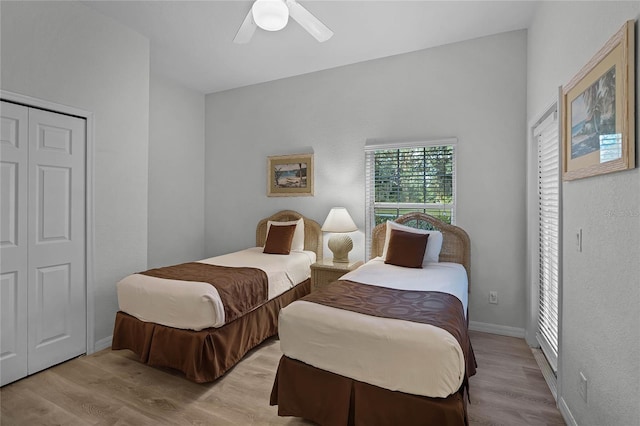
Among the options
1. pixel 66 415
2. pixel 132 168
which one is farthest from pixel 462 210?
pixel 66 415

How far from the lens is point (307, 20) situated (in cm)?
225

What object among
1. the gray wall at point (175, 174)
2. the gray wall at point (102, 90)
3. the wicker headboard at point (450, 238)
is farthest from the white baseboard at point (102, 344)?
the wicker headboard at point (450, 238)

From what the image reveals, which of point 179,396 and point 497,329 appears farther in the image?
point 497,329

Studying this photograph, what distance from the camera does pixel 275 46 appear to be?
354 centimetres

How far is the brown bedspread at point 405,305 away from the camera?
5.95 ft

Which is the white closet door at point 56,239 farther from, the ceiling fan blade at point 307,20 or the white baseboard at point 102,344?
the ceiling fan blade at point 307,20

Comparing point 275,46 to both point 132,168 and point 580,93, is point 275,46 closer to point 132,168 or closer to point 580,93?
point 132,168

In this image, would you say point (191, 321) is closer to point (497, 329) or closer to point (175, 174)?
point (175, 174)

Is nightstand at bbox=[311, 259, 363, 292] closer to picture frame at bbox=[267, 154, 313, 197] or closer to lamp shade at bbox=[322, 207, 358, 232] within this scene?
lamp shade at bbox=[322, 207, 358, 232]

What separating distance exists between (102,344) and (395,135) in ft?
12.0

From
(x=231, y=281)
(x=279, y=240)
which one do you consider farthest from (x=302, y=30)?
(x=231, y=281)

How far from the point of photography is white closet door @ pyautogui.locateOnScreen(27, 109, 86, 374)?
8.39 feet

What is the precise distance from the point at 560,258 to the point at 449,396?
4.08 ft

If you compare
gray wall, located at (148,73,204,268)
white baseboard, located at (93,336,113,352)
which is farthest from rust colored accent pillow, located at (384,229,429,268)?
gray wall, located at (148,73,204,268)
